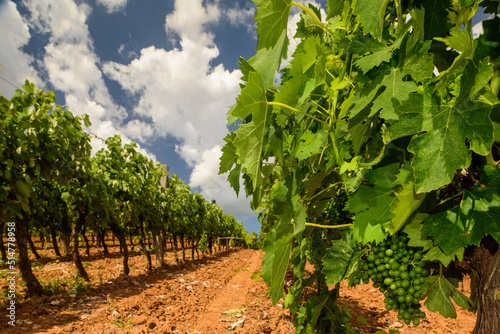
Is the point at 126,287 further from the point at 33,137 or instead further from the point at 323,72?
the point at 323,72

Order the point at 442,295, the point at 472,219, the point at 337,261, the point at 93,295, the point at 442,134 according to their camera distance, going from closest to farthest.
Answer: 1. the point at 442,134
2. the point at 472,219
3. the point at 442,295
4. the point at 337,261
5. the point at 93,295

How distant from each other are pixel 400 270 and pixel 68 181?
7.24m

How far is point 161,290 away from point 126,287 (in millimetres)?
1724

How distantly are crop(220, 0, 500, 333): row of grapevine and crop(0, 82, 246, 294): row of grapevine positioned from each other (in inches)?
228

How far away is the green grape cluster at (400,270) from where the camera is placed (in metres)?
1.08

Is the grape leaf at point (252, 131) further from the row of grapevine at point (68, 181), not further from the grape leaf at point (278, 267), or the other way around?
the row of grapevine at point (68, 181)

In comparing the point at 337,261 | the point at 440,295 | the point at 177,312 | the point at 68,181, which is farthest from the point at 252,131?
the point at 68,181

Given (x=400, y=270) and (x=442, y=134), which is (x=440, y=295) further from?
(x=442, y=134)

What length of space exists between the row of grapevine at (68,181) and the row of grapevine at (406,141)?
19.0ft

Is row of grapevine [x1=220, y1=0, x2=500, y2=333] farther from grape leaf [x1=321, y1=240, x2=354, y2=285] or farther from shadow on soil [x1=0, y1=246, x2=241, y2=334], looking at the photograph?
shadow on soil [x1=0, y1=246, x2=241, y2=334]

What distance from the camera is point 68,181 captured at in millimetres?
6285

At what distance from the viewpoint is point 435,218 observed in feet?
3.08

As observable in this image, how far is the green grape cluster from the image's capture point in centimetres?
108

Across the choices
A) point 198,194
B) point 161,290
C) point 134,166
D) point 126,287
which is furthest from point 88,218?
point 198,194
